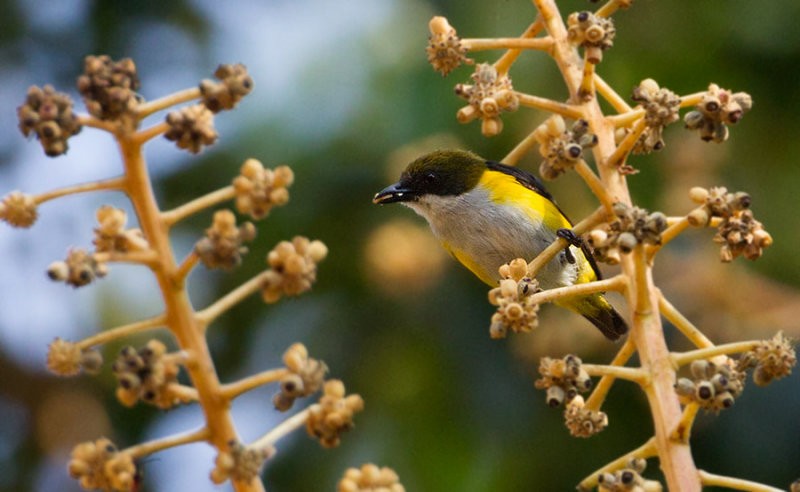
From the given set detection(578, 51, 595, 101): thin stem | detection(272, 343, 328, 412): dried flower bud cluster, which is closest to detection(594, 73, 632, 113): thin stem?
detection(578, 51, 595, 101): thin stem

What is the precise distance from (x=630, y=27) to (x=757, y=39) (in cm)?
59

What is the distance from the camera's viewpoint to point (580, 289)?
7.45 feet

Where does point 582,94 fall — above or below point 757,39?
below

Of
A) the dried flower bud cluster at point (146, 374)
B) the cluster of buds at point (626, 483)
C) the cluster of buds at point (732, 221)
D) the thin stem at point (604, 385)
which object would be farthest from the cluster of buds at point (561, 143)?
the dried flower bud cluster at point (146, 374)

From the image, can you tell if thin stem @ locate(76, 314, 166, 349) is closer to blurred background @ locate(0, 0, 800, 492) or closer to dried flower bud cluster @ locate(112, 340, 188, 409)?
dried flower bud cluster @ locate(112, 340, 188, 409)

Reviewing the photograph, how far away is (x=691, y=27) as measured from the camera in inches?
235

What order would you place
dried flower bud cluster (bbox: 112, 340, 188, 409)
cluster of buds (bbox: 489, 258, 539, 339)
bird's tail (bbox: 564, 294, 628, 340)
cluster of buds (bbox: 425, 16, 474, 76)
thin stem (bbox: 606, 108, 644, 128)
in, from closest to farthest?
dried flower bud cluster (bbox: 112, 340, 188, 409) → cluster of buds (bbox: 489, 258, 539, 339) → thin stem (bbox: 606, 108, 644, 128) → cluster of buds (bbox: 425, 16, 474, 76) → bird's tail (bbox: 564, 294, 628, 340)

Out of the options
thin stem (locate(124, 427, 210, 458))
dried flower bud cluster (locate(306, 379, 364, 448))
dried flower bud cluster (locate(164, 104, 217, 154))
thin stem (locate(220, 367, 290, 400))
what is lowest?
dried flower bud cluster (locate(306, 379, 364, 448))

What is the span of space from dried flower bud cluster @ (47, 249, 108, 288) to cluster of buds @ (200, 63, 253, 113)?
298mm

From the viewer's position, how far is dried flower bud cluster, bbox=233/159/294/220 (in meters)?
1.80

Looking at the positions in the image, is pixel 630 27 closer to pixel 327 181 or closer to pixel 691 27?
pixel 691 27

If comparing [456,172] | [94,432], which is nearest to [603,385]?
[456,172]

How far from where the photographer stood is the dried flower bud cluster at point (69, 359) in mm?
1735

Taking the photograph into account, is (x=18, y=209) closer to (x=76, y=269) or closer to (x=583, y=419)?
(x=76, y=269)
